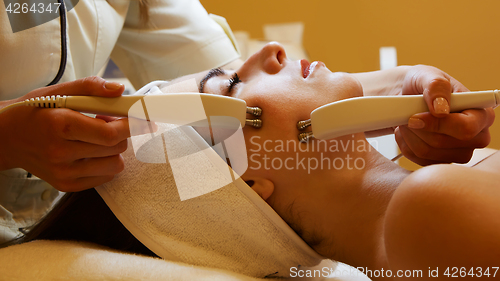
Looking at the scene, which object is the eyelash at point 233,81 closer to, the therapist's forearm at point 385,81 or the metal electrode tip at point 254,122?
the metal electrode tip at point 254,122

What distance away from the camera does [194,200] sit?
0.66 metres

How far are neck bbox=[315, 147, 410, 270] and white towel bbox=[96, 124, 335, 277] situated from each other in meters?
0.08

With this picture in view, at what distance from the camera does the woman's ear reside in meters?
0.68

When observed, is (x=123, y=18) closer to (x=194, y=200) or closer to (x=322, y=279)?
(x=194, y=200)

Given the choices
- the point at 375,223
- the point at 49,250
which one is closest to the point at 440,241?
the point at 375,223

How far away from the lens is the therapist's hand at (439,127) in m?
0.57

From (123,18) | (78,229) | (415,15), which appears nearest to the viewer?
(78,229)

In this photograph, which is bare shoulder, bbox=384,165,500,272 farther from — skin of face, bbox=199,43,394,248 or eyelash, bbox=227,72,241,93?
eyelash, bbox=227,72,241,93

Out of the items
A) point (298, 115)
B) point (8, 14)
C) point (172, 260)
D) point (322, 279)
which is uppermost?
point (8, 14)

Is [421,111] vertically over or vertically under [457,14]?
under

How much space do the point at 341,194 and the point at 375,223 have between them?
81 mm

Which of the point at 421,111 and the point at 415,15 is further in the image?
the point at 415,15

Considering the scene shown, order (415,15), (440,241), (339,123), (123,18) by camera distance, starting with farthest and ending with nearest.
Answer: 1. (415,15)
2. (123,18)
3. (339,123)
4. (440,241)

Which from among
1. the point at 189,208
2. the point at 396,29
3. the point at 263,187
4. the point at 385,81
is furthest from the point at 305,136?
the point at 396,29
